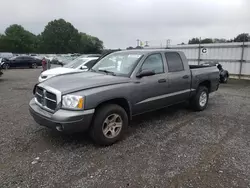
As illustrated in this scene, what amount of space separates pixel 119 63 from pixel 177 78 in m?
1.48

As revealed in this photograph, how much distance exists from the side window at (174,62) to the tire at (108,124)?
1.81 meters

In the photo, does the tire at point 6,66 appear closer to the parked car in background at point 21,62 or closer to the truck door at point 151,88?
the parked car in background at point 21,62

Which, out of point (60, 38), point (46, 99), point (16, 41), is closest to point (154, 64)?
point (46, 99)

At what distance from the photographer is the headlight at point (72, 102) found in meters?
3.32

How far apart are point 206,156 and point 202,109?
2908 millimetres

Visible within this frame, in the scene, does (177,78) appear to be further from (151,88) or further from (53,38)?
(53,38)

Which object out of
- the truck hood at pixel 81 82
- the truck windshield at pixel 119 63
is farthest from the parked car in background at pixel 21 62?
the truck hood at pixel 81 82

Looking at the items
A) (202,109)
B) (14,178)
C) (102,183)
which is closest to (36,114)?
(14,178)

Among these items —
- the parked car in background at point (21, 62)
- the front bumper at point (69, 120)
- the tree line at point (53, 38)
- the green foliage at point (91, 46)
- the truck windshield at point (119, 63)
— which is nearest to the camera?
the front bumper at point (69, 120)

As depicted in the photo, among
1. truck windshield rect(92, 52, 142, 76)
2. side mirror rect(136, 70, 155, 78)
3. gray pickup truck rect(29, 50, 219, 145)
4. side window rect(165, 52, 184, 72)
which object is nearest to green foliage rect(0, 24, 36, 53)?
truck windshield rect(92, 52, 142, 76)

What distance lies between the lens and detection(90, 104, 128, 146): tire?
3.56 metres

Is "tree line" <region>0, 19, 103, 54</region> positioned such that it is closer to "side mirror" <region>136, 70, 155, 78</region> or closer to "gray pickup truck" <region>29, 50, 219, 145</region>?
"gray pickup truck" <region>29, 50, 219, 145</region>

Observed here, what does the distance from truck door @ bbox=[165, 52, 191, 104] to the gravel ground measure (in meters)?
0.64

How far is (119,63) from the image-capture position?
460 centimetres
